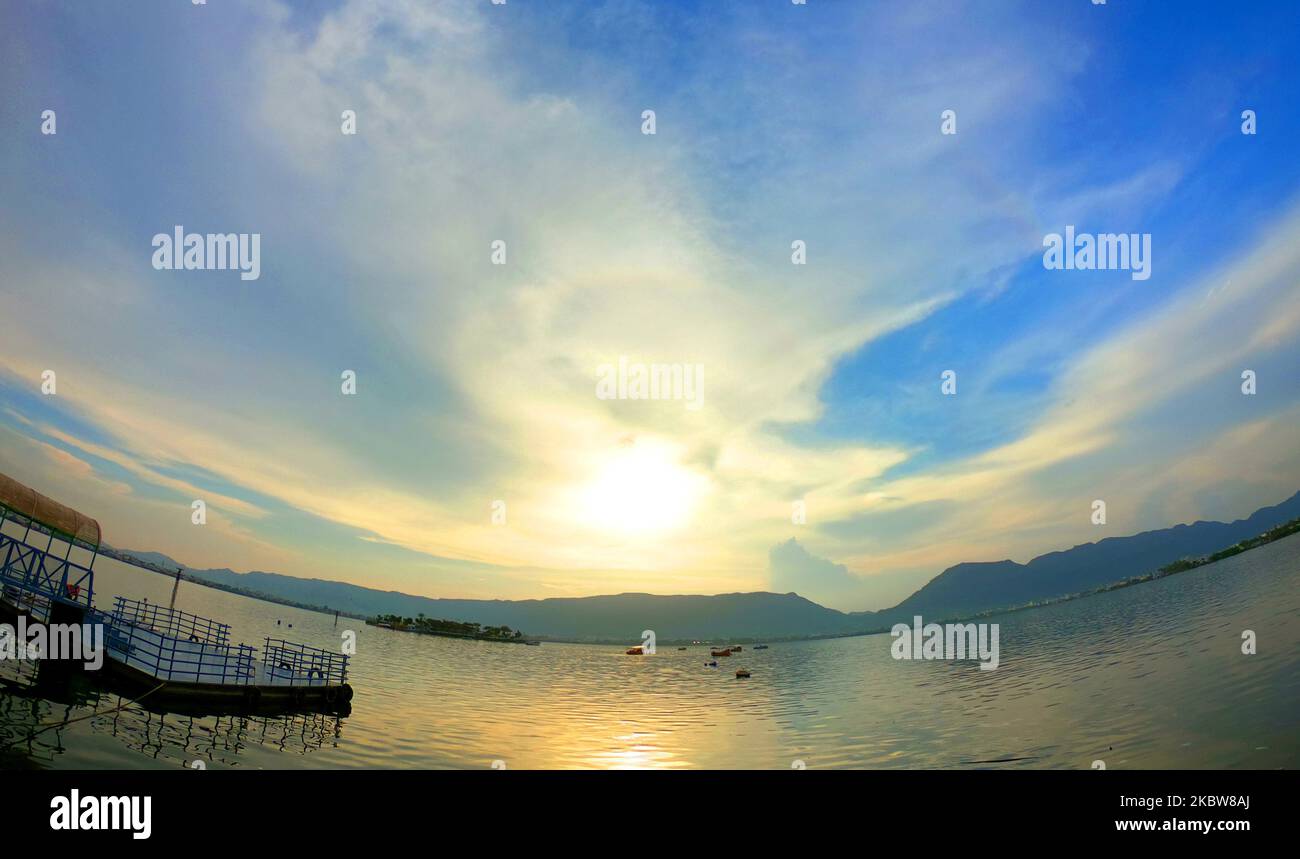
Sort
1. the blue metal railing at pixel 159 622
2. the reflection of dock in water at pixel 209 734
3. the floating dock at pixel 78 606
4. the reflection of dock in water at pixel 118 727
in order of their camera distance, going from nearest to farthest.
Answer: the reflection of dock in water at pixel 118 727 < the reflection of dock in water at pixel 209 734 < the floating dock at pixel 78 606 < the blue metal railing at pixel 159 622

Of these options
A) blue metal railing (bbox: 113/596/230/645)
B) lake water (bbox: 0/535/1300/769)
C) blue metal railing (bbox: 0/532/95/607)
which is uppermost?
blue metal railing (bbox: 0/532/95/607)

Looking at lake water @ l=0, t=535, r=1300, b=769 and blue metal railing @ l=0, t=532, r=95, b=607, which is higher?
blue metal railing @ l=0, t=532, r=95, b=607

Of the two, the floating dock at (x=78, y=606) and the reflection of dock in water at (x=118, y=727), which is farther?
the floating dock at (x=78, y=606)

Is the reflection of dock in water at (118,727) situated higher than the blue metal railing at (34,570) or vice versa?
the blue metal railing at (34,570)

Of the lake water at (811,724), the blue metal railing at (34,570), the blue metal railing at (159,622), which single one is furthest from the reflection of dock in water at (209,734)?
the blue metal railing at (34,570)

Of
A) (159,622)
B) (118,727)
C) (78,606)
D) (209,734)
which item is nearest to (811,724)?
(209,734)

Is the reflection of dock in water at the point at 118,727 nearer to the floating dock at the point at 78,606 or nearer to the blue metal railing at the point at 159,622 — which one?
the floating dock at the point at 78,606

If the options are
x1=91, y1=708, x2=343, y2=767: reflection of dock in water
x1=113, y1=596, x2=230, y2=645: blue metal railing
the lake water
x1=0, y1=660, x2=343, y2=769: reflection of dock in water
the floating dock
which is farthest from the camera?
x1=113, y1=596, x2=230, y2=645: blue metal railing

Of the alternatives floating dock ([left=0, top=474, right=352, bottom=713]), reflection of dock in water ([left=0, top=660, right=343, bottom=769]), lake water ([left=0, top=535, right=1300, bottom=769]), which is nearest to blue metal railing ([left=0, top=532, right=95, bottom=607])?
floating dock ([left=0, top=474, right=352, bottom=713])

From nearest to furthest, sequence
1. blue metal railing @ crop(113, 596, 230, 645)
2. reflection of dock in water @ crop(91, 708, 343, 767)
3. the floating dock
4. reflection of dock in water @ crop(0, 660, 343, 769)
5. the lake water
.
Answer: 1. reflection of dock in water @ crop(0, 660, 343, 769)
2. reflection of dock in water @ crop(91, 708, 343, 767)
3. the lake water
4. the floating dock
5. blue metal railing @ crop(113, 596, 230, 645)

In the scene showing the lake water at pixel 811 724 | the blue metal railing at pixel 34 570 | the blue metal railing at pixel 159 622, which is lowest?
the lake water at pixel 811 724

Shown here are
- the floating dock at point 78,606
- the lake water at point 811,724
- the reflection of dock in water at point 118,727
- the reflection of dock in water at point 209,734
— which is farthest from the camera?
the floating dock at point 78,606

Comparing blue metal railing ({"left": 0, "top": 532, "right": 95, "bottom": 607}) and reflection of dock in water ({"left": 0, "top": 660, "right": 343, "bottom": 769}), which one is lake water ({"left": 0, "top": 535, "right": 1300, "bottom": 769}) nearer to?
reflection of dock in water ({"left": 0, "top": 660, "right": 343, "bottom": 769})
